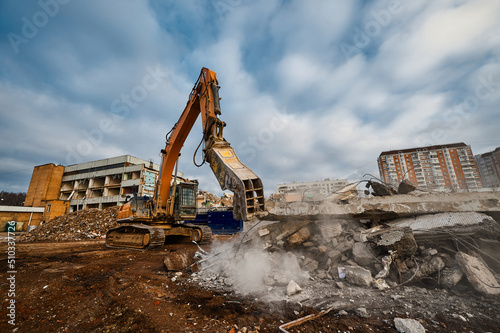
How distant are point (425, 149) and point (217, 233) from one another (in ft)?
260

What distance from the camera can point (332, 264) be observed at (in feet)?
12.4

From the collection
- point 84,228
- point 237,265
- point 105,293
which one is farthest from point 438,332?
point 84,228

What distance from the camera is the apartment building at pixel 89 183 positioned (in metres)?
32.2

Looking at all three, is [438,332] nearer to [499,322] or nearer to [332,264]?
[499,322]

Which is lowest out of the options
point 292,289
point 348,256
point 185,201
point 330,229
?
point 292,289

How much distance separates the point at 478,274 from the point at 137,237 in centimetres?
879

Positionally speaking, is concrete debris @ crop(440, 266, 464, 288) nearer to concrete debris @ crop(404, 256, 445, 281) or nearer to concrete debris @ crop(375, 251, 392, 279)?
concrete debris @ crop(404, 256, 445, 281)

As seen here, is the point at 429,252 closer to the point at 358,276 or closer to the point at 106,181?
the point at 358,276

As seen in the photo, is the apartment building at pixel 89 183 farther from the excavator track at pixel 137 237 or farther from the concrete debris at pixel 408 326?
the concrete debris at pixel 408 326

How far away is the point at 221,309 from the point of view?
274cm

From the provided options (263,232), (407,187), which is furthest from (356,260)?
(407,187)

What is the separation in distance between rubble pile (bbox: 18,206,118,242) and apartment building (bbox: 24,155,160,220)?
13.0 meters

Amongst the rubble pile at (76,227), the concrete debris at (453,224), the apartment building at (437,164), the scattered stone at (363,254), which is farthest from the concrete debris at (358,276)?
the apartment building at (437,164)

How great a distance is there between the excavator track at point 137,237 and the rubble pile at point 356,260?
132 inches
